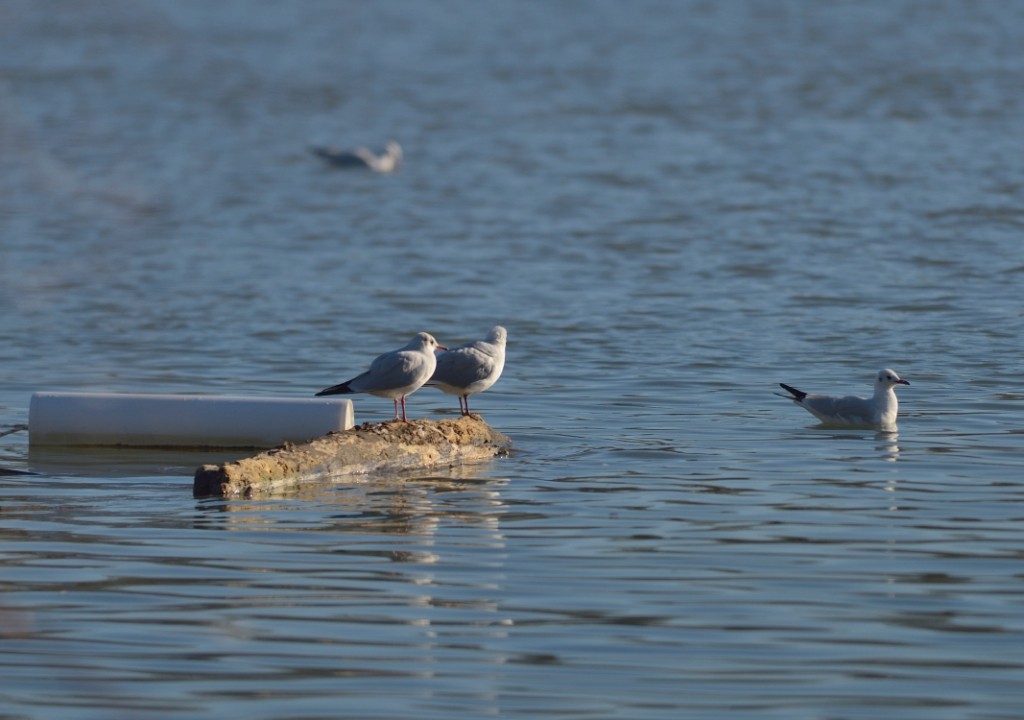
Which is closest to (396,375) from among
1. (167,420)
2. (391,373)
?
(391,373)

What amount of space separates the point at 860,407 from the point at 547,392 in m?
2.59

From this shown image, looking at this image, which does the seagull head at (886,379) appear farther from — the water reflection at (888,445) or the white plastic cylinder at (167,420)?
the white plastic cylinder at (167,420)

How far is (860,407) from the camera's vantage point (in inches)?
459

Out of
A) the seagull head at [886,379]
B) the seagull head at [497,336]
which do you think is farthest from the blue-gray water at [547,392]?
the seagull head at [497,336]

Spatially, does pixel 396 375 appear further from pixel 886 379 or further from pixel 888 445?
pixel 886 379

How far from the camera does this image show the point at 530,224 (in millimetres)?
24234

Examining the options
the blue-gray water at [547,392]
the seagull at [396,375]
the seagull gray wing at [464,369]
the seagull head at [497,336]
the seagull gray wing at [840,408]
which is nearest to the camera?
the blue-gray water at [547,392]

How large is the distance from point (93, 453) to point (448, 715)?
5632mm

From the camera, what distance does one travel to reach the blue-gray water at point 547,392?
6.17 m

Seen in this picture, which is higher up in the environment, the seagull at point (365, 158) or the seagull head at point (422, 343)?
the seagull at point (365, 158)

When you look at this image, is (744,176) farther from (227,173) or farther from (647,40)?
(647,40)

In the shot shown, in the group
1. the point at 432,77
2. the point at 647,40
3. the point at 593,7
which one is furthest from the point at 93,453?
the point at 593,7

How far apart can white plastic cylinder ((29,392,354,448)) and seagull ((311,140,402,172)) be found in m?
20.2

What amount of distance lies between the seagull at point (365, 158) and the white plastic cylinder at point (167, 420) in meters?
20.2
